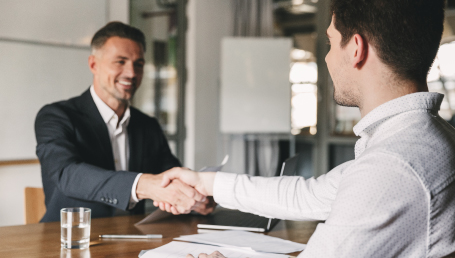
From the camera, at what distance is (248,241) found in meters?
1.32

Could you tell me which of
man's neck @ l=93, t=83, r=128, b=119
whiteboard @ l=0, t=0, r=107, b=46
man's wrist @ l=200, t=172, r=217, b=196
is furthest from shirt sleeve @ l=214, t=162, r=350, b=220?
whiteboard @ l=0, t=0, r=107, b=46

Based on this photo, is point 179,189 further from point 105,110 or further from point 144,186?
point 105,110

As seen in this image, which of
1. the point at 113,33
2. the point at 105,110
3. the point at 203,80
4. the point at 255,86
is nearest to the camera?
the point at 105,110

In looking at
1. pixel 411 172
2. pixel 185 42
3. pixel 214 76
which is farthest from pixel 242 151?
pixel 411 172

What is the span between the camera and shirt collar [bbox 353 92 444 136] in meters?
0.93

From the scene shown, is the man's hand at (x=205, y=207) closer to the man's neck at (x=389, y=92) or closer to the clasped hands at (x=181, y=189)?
the clasped hands at (x=181, y=189)

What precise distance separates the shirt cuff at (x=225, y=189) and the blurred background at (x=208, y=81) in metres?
2.67

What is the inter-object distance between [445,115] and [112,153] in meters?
3.59

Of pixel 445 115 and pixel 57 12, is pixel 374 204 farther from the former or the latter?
pixel 445 115

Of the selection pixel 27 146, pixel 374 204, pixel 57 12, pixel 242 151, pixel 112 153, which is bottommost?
pixel 242 151

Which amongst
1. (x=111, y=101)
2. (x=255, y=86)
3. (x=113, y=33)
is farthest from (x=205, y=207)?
(x=255, y=86)

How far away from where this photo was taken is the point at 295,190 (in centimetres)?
130

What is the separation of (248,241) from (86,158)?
990 millimetres

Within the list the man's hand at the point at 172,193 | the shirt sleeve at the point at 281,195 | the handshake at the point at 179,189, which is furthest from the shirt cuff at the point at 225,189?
the man's hand at the point at 172,193
